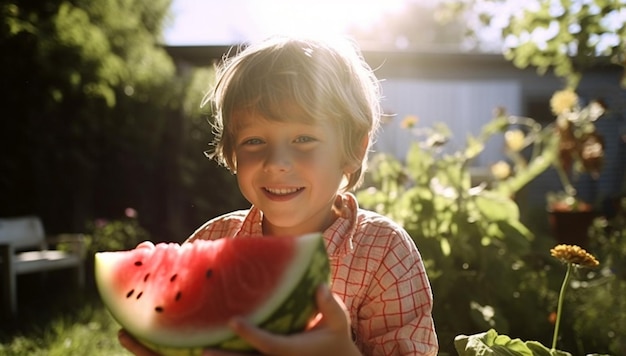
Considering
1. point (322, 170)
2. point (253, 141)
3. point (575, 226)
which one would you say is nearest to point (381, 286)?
point (322, 170)

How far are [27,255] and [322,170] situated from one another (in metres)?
6.19

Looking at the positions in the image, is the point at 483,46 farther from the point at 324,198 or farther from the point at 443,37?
the point at 324,198

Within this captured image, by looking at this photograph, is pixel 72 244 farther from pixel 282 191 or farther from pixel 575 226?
pixel 282 191

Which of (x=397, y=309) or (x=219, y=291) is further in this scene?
(x=397, y=309)

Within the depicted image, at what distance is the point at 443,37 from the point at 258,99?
46.6 m

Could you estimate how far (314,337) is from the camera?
1.23 meters

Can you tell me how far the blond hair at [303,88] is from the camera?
1664 millimetres

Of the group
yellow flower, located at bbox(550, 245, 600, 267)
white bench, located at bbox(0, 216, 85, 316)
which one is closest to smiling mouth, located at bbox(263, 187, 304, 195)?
yellow flower, located at bbox(550, 245, 600, 267)

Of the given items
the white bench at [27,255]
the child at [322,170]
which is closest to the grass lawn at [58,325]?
the white bench at [27,255]

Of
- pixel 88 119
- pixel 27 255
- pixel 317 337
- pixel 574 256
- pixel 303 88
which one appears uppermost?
pixel 303 88

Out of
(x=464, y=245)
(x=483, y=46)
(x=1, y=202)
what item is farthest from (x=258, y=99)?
(x=483, y=46)

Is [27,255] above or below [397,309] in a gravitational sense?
below

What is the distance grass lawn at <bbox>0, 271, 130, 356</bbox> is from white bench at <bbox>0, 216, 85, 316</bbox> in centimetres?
19

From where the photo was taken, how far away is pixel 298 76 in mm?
1686
